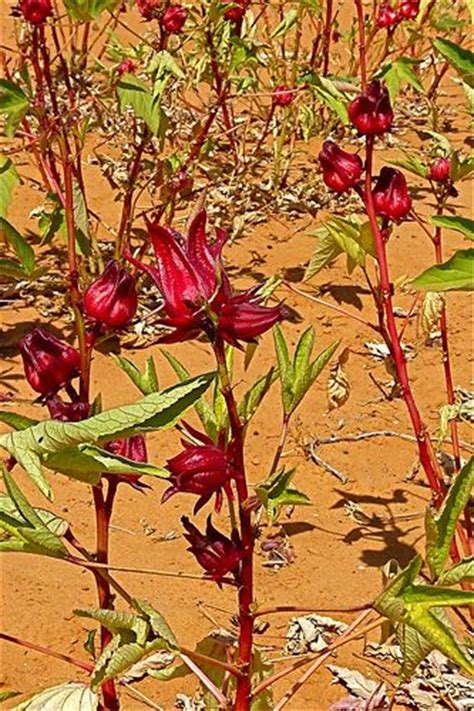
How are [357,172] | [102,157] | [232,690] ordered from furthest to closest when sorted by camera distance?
[102,157]
[357,172]
[232,690]

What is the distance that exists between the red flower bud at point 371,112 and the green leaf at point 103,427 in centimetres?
70

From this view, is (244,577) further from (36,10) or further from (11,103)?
(36,10)

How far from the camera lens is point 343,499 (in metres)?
2.10

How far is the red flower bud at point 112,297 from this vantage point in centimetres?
97

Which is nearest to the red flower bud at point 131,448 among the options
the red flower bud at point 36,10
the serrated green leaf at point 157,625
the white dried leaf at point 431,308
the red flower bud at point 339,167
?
the serrated green leaf at point 157,625

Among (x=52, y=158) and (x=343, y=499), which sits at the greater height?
(x=52, y=158)

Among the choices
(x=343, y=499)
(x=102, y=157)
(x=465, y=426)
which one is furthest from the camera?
(x=102, y=157)

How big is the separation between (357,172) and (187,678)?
733mm

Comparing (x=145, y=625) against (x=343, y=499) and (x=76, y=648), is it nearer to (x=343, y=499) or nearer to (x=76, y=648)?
(x=76, y=648)

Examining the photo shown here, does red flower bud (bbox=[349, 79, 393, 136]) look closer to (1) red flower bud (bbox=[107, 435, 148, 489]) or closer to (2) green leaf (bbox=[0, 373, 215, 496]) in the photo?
(1) red flower bud (bbox=[107, 435, 148, 489])

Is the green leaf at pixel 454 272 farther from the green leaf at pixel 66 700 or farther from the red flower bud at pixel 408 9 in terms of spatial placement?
the red flower bud at pixel 408 9

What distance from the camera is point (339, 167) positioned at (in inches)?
57.6

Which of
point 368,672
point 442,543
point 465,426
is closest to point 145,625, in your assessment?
point 442,543

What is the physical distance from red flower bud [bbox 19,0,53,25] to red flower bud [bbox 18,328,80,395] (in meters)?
1.11
